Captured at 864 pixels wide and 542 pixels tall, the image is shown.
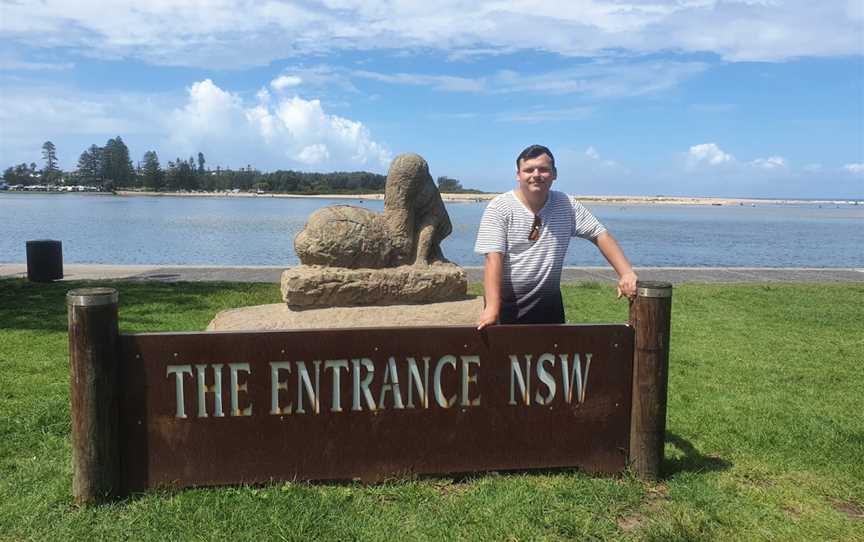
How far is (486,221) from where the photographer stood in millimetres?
3850

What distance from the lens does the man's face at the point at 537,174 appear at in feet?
12.4

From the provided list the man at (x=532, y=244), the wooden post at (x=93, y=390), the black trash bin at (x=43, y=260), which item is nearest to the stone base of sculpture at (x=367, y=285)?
the man at (x=532, y=244)

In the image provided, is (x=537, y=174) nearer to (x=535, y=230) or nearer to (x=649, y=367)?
(x=535, y=230)

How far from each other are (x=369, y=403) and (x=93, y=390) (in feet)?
4.39

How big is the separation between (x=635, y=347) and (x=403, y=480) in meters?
1.46

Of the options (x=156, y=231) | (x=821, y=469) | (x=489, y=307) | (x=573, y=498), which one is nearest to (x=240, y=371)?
(x=489, y=307)

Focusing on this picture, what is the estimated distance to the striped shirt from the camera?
3842 mm

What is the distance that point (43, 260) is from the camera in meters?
11.9

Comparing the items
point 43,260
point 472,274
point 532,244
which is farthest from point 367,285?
point 43,260

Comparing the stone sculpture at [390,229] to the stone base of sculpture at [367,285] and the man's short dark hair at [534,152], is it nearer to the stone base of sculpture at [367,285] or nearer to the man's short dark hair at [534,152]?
the stone base of sculpture at [367,285]

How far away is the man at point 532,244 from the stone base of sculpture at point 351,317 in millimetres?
2305

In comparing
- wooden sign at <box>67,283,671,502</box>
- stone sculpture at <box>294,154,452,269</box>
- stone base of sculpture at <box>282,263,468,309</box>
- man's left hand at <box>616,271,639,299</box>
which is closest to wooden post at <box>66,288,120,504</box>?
wooden sign at <box>67,283,671,502</box>

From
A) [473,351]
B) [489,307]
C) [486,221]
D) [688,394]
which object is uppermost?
[486,221]

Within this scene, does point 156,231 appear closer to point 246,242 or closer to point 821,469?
point 246,242
